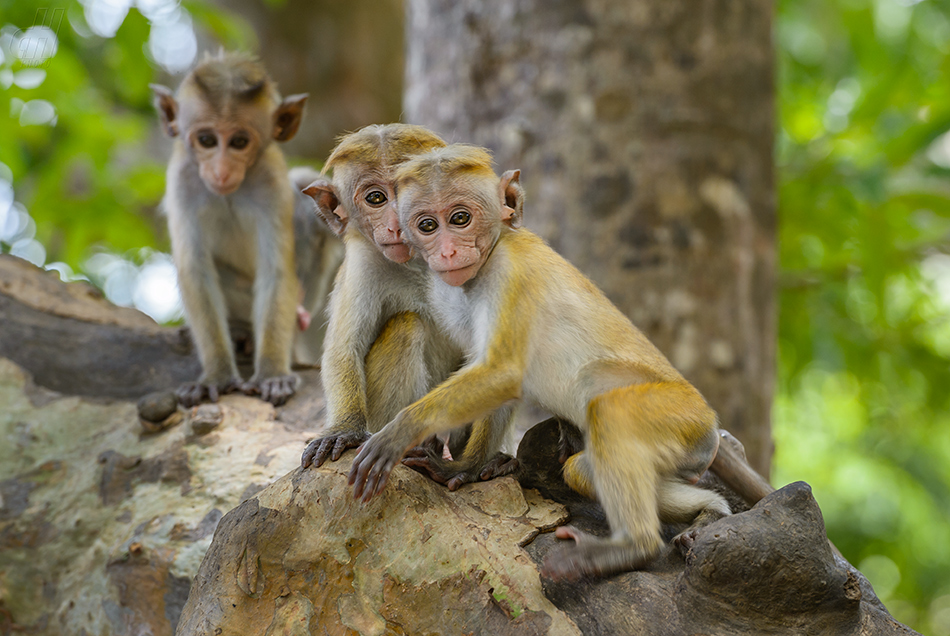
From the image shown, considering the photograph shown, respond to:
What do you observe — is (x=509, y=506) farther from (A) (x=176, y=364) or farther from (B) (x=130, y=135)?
(B) (x=130, y=135)

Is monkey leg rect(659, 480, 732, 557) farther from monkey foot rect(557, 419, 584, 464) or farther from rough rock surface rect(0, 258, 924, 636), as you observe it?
monkey foot rect(557, 419, 584, 464)

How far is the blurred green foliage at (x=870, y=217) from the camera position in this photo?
6.02m

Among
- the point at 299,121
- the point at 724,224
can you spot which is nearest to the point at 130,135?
the point at 299,121

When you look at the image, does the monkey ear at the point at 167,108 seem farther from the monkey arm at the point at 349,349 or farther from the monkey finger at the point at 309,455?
the monkey finger at the point at 309,455

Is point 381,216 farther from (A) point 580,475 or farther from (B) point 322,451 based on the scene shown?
(A) point 580,475

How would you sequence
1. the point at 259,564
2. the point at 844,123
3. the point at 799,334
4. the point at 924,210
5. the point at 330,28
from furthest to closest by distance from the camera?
the point at 330,28, the point at 799,334, the point at 844,123, the point at 924,210, the point at 259,564

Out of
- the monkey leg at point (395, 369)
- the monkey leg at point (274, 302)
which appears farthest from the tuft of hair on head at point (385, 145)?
the monkey leg at point (274, 302)

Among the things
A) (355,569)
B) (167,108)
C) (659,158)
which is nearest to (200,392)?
(167,108)

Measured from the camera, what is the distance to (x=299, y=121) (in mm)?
5273

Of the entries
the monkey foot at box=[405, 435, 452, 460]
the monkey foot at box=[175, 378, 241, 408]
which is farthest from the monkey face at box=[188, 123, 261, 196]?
the monkey foot at box=[405, 435, 452, 460]

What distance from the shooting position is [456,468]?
303 centimetres

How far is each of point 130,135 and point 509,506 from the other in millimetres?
5448

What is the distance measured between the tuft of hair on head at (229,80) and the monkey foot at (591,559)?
375cm

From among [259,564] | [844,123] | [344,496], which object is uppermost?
[844,123]
